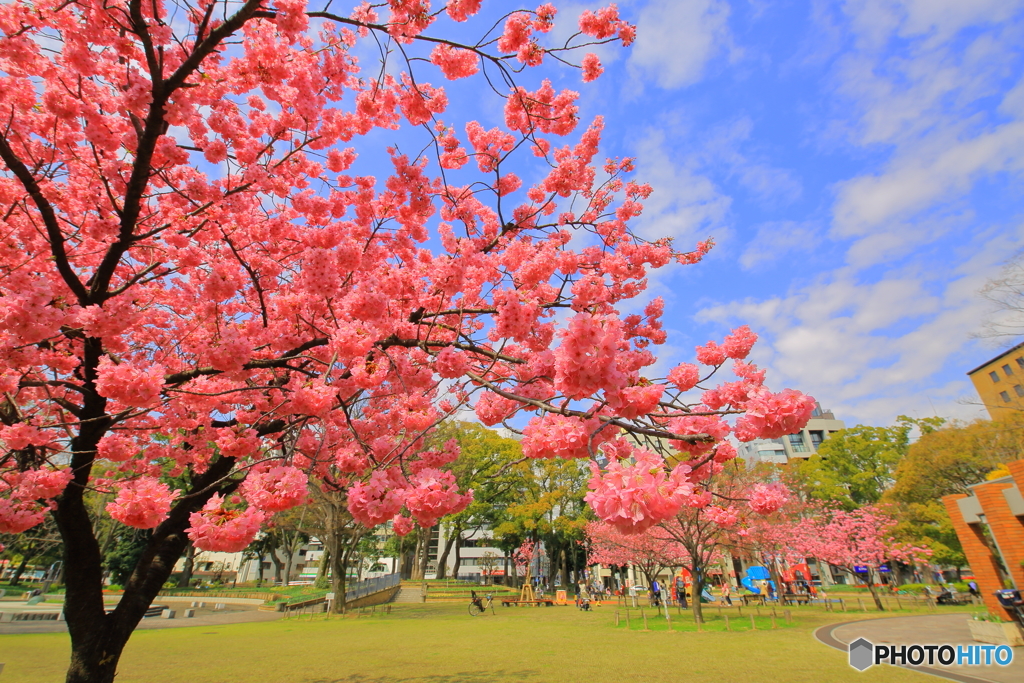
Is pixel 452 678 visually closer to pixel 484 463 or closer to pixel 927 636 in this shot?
pixel 927 636

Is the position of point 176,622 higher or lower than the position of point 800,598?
lower

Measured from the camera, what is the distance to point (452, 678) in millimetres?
7621

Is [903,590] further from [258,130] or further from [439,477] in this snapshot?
[258,130]

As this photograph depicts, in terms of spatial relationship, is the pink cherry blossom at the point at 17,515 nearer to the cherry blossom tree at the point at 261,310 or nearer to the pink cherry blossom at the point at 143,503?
the cherry blossom tree at the point at 261,310

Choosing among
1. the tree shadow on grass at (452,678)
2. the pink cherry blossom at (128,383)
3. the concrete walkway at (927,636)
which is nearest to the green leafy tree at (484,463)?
the concrete walkway at (927,636)

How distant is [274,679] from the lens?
296 inches

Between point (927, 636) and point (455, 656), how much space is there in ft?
37.4

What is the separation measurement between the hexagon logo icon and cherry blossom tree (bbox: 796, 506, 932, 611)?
13.1 metres

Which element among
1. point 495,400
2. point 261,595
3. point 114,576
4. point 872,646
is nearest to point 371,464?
point 495,400

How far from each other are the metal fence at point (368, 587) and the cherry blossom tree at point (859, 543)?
22.4 meters

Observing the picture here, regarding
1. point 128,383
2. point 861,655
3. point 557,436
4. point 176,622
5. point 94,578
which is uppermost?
point 128,383

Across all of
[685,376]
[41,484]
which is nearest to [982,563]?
[685,376]

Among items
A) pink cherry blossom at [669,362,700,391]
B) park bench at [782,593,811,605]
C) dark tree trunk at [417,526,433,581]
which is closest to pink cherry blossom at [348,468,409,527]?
pink cherry blossom at [669,362,700,391]

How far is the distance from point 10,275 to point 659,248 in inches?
298
